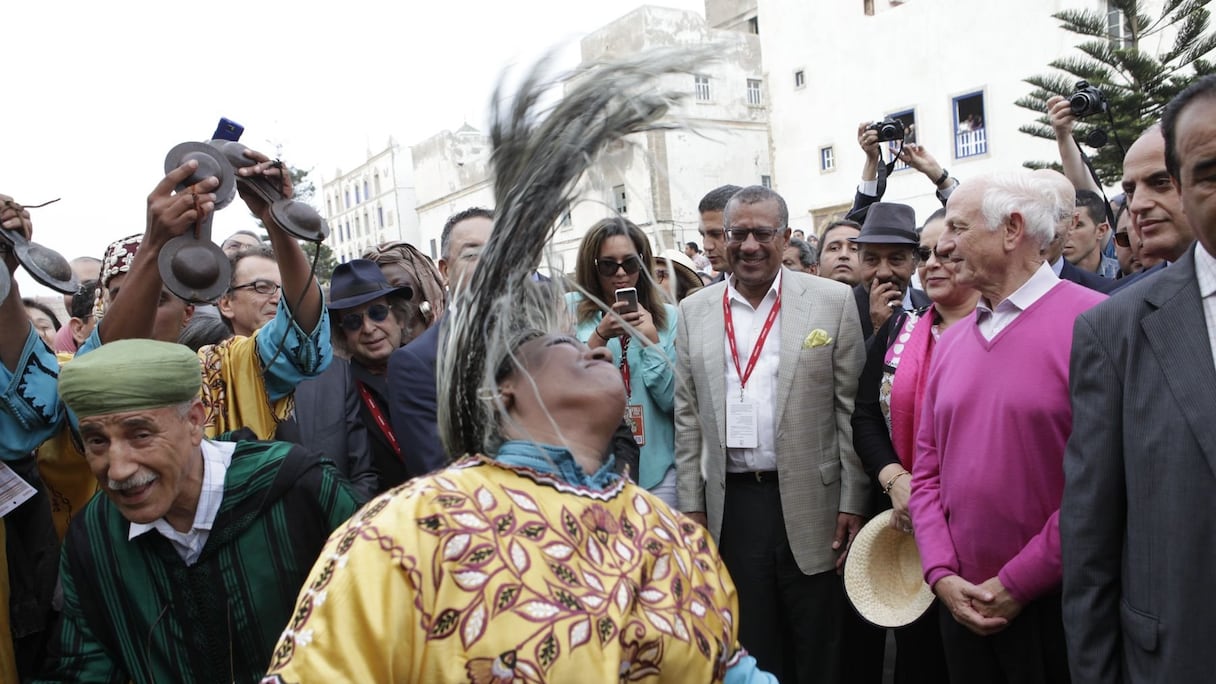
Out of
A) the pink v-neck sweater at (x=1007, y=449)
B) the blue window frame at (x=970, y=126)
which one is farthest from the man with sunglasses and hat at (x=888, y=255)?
the blue window frame at (x=970, y=126)

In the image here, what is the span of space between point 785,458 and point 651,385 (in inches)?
24.2

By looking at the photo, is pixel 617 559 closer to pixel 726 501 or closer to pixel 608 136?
pixel 608 136

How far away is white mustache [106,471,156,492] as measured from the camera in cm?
190

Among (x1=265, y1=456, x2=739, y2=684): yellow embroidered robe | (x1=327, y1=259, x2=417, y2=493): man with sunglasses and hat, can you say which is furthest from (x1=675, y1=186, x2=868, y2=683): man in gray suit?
(x1=265, y1=456, x2=739, y2=684): yellow embroidered robe

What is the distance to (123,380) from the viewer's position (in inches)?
74.4

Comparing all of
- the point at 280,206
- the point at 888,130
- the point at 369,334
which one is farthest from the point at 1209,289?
the point at 888,130

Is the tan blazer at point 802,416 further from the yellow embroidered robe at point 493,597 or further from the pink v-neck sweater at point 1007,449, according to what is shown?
the yellow embroidered robe at point 493,597

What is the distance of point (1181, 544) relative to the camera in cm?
185

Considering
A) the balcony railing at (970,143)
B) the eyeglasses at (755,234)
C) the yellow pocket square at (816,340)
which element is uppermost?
the balcony railing at (970,143)

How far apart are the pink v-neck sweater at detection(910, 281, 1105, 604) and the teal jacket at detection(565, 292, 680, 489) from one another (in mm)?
1139

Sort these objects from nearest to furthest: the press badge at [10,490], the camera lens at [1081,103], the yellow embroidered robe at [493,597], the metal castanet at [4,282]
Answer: the yellow embroidered robe at [493,597] < the metal castanet at [4,282] < the press badge at [10,490] < the camera lens at [1081,103]

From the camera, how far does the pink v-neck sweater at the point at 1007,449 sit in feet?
8.07

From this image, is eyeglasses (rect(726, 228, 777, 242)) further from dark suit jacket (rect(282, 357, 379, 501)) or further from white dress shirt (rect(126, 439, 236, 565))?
white dress shirt (rect(126, 439, 236, 565))

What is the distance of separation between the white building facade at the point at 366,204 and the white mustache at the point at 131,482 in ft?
137
